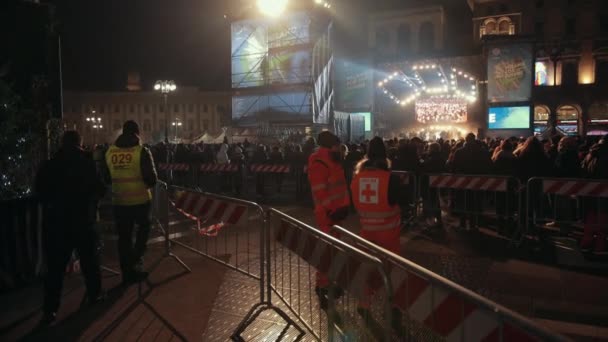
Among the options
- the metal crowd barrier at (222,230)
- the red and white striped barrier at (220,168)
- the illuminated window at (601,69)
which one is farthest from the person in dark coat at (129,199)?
the illuminated window at (601,69)

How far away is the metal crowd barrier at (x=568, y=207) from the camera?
812cm

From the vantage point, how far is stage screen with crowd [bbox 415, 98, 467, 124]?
4031 centimetres

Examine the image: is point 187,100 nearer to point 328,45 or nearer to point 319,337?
point 328,45

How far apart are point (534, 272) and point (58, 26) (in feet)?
26.5

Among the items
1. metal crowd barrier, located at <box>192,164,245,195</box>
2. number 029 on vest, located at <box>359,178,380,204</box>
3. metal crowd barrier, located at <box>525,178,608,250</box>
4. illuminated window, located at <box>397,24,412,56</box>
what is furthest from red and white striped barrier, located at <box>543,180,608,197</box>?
illuminated window, located at <box>397,24,412,56</box>

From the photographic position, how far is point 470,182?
31.4 feet

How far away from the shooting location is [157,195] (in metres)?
9.01

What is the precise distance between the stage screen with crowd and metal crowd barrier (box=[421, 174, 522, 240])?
31.0 m

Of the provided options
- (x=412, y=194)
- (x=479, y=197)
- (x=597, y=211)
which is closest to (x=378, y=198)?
(x=597, y=211)

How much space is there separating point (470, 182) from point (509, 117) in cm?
2986

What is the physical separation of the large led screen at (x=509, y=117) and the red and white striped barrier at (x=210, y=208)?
1316 inches

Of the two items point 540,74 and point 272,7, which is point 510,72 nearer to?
point 540,74

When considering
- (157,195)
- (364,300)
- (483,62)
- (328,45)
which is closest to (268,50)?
(328,45)

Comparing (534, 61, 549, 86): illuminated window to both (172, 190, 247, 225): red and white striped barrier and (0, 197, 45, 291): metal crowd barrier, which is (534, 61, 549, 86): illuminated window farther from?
(0, 197, 45, 291): metal crowd barrier
